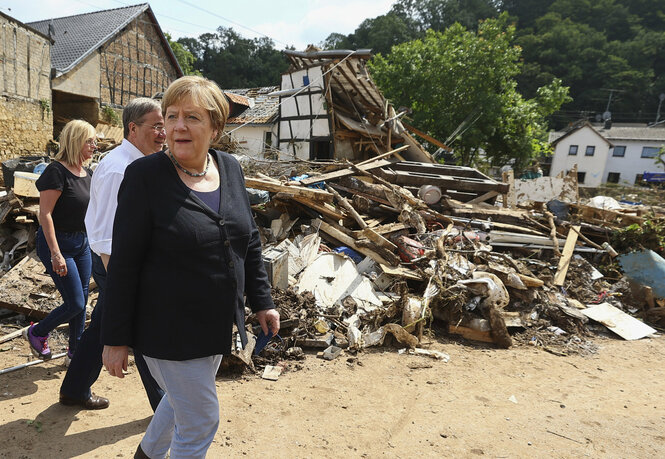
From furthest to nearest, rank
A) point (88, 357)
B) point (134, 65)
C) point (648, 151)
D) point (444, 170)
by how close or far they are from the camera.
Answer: point (648, 151), point (134, 65), point (444, 170), point (88, 357)

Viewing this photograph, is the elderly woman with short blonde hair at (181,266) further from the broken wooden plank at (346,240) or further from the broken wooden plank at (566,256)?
the broken wooden plank at (566,256)

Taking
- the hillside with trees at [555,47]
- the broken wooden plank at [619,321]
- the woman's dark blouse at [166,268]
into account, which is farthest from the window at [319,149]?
the hillside with trees at [555,47]

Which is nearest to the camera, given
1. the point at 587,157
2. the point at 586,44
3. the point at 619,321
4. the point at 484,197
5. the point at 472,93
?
the point at 619,321

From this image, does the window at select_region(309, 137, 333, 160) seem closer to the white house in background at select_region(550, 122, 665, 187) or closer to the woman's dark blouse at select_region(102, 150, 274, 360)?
the woman's dark blouse at select_region(102, 150, 274, 360)

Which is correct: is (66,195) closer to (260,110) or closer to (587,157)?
(260,110)

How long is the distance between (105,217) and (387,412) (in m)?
2.53

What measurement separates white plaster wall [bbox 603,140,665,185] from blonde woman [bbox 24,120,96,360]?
169 ft

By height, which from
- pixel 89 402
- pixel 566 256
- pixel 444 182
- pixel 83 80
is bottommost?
pixel 89 402

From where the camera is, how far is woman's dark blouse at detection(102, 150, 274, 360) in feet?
4.77

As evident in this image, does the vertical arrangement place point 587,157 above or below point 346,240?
above

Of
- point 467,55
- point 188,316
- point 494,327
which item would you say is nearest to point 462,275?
point 494,327

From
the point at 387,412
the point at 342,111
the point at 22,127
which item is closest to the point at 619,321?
the point at 387,412

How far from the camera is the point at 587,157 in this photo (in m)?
42.7

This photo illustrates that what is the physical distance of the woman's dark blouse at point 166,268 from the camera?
146cm
